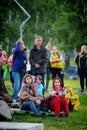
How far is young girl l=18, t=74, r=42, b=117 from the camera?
44.7ft

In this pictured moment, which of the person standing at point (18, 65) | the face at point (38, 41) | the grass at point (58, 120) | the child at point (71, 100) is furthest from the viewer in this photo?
the person standing at point (18, 65)

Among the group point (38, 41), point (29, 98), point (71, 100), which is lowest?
point (71, 100)

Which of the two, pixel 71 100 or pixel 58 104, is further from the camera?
pixel 71 100

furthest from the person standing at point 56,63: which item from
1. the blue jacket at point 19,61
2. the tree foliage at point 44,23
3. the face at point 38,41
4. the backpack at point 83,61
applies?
the tree foliage at point 44,23

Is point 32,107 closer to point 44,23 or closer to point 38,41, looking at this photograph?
point 38,41

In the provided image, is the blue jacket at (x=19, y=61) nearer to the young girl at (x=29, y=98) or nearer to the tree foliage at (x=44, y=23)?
the young girl at (x=29, y=98)

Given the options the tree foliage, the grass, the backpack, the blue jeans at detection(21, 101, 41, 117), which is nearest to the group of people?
the blue jeans at detection(21, 101, 41, 117)

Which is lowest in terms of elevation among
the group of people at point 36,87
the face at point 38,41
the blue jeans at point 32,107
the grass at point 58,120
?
the grass at point 58,120

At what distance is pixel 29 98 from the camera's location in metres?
13.8

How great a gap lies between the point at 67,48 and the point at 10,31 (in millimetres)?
5890

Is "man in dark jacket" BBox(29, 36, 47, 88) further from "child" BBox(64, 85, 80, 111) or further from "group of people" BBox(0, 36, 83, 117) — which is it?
"child" BBox(64, 85, 80, 111)

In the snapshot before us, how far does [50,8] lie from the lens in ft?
167

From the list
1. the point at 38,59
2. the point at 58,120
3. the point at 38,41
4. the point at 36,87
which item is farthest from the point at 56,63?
the point at 58,120

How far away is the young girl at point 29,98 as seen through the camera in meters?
13.6
